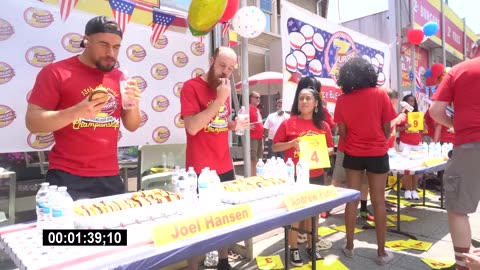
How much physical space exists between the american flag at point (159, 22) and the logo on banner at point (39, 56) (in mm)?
917

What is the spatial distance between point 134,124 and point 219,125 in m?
0.61

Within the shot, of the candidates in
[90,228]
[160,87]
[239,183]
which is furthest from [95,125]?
[160,87]

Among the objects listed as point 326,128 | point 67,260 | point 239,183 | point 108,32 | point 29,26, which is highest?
point 29,26

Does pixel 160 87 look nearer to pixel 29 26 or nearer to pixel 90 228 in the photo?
pixel 29 26

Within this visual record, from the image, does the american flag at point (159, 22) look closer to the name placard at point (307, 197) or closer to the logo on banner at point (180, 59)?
the logo on banner at point (180, 59)

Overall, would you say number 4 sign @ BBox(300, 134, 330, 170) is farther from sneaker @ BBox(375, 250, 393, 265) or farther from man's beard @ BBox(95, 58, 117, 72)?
man's beard @ BBox(95, 58, 117, 72)

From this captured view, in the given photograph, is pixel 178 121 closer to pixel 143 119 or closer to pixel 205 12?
pixel 143 119

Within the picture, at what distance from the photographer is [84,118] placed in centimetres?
173

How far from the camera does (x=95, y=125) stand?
189 centimetres

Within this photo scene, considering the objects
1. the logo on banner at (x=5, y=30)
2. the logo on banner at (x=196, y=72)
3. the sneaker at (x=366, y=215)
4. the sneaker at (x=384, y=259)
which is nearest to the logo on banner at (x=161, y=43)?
the logo on banner at (x=196, y=72)

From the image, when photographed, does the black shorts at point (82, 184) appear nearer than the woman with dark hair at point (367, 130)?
Yes

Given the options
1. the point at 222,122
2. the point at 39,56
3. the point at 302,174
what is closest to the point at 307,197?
the point at 302,174

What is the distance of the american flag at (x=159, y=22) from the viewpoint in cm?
317

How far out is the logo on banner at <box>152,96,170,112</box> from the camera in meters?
3.37
